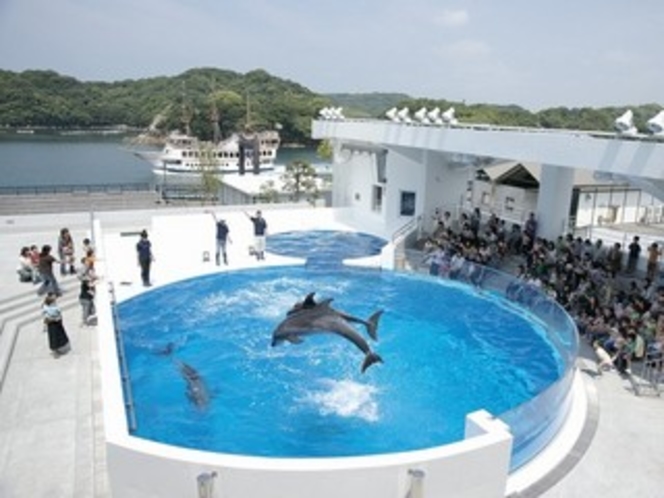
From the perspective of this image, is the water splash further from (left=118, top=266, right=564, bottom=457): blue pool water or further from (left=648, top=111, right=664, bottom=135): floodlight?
(left=648, top=111, right=664, bottom=135): floodlight

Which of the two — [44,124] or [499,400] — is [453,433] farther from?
[44,124]

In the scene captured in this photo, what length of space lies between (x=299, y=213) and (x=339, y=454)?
1819cm

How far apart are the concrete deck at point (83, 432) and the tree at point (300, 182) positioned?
992 inches

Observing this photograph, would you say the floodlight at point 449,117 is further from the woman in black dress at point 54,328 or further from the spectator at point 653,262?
the woman in black dress at point 54,328

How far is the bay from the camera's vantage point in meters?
69.9

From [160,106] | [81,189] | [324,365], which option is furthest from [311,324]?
[160,106]

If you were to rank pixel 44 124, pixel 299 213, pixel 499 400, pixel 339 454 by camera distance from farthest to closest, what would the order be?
1. pixel 44 124
2. pixel 299 213
3. pixel 499 400
4. pixel 339 454

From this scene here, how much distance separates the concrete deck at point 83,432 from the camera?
8422 mm

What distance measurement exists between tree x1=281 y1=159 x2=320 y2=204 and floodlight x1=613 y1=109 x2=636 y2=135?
25300 millimetres

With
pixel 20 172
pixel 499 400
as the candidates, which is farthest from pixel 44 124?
pixel 499 400

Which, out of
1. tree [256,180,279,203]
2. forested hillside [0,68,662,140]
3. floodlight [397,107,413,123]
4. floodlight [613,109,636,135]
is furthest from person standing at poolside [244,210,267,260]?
forested hillside [0,68,662,140]

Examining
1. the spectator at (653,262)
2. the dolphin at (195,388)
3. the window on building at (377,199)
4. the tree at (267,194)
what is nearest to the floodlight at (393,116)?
the window on building at (377,199)

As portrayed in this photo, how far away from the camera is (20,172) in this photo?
7238 cm

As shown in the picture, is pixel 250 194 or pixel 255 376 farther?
pixel 250 194
